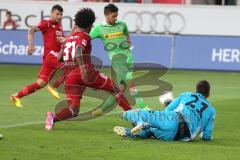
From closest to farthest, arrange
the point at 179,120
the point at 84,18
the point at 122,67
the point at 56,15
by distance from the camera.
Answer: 1. the point at 179,120
2. the point at 84,18
3. the point at 122,67
4. the point at 56,15

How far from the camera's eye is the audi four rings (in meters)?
33.6

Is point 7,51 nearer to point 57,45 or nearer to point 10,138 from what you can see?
point 57,45

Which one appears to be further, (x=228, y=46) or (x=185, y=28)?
(x=185, y=28)

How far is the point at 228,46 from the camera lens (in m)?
30.2

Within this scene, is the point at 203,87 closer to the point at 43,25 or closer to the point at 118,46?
the point at 118,46

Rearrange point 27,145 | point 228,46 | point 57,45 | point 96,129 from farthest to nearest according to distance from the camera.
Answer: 1. point 228,46
2. point 57,45
3. point 96,129
4. point 27,145

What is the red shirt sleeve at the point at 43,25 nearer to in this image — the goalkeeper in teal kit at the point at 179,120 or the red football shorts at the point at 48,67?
the red football shorts at the point at 48,67

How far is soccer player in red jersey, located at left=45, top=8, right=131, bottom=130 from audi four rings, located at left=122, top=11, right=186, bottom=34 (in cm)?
1846

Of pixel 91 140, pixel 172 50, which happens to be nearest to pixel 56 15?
pixel 91 140

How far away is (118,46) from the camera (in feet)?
60.0

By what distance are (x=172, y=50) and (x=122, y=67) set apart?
42.6 ft

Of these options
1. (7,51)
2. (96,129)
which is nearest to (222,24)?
(7,51)

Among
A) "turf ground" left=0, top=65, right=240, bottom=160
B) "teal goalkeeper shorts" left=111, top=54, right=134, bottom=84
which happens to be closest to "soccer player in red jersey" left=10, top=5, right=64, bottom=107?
"turf ground" left=0, top=65, right=240, bottom=160

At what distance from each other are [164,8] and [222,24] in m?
2.34
